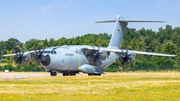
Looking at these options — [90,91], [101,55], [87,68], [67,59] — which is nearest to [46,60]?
[67,59]

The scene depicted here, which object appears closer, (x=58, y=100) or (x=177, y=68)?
(x=58, y=100)

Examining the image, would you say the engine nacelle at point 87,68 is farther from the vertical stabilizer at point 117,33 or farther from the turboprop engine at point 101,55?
the vertical stabilizer at point 117,33

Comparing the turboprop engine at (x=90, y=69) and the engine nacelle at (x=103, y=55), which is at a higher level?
the engine nacelle at (x=103, y=55)

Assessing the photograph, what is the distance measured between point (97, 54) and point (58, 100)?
2305cm

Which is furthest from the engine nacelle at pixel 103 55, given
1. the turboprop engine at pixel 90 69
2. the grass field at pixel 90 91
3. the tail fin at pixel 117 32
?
the grass field at pixel 90 91

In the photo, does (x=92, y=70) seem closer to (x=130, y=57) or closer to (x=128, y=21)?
(x=130, y=57)

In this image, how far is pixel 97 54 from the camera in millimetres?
35625

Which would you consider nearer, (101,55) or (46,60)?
(46,60)

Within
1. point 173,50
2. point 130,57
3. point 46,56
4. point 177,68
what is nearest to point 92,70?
point 130,57

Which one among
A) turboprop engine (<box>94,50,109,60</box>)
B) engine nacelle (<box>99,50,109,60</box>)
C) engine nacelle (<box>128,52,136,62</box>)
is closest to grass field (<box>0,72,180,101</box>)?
engine nacelle (<box>128,52,136,62</box>)

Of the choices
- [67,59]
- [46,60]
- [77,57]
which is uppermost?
[77,57]

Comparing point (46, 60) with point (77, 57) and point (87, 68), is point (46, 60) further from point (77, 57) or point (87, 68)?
point (87, 68)

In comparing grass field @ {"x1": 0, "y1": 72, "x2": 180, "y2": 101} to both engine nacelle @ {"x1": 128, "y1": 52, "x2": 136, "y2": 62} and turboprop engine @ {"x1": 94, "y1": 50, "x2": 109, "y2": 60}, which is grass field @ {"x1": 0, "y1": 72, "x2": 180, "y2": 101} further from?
turboprop engine @ {"x1": 94, "y1": 50, "x2": 109, "y2": 60}

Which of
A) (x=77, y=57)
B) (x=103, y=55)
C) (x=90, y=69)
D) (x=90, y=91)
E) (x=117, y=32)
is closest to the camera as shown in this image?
(x=90, y=91)
